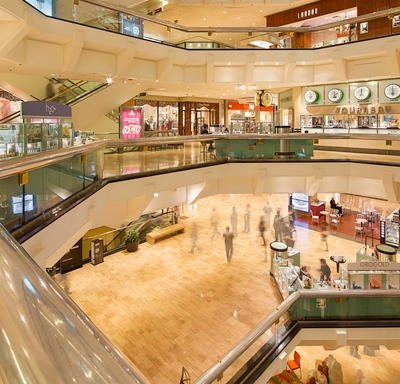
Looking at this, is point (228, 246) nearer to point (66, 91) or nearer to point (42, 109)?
point (66, 91)

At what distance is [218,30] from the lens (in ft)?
38.3

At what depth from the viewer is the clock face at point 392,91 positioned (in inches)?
521

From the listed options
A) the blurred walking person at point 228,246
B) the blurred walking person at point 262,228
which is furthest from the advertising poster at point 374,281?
the blurred walking person at point 262,228

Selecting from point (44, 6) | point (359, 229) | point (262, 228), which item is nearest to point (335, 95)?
point (359, 229)

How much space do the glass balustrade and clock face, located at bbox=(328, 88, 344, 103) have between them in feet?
6.80

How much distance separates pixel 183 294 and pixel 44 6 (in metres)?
8.33

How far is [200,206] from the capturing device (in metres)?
20.1

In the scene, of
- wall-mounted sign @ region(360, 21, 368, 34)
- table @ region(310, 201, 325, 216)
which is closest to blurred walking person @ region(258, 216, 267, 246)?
table @ region(310, 201, 325, 216)

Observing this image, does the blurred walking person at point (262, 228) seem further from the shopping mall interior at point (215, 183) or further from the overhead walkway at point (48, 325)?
the overhead walkway at point (48, 325)

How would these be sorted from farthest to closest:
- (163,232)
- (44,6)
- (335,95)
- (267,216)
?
(267,216), (163,232), (335,95), (44,6)

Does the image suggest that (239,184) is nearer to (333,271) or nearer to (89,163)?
(333,271)

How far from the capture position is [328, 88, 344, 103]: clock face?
581 inches

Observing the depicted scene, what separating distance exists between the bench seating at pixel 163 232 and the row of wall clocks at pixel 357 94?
783 centimetres

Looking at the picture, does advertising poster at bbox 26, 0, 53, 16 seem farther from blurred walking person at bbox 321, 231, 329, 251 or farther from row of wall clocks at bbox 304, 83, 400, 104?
blurred walking person at bbox 321, 231, 329, 251
